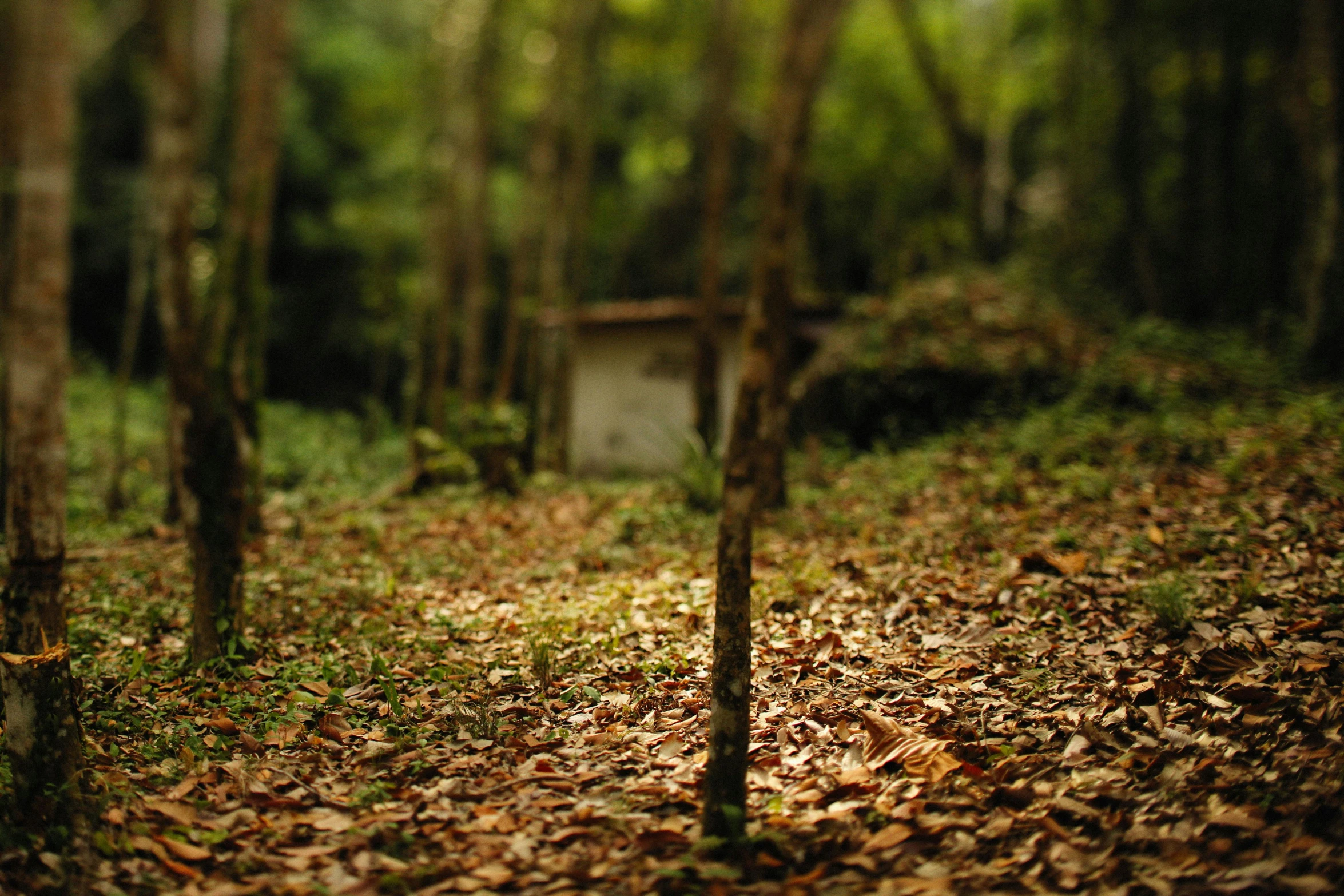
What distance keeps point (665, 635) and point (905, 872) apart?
262 cm

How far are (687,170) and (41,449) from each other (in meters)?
20.7

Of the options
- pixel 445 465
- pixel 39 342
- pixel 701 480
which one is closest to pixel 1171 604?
pixel 701 480

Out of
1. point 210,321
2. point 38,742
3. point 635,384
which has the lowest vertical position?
point 38,742

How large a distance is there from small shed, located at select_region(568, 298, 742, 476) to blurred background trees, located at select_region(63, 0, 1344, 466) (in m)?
1.30

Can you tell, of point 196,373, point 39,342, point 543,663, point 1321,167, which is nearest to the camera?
point 39,342

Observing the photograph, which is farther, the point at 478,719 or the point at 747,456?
the point at 478,719

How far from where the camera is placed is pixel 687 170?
75.7 ft

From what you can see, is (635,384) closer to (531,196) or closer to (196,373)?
(531,196)

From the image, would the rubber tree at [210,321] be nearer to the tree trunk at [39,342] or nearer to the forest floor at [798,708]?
the forest floor at [798,708]

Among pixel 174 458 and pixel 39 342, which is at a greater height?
pixel 39 342

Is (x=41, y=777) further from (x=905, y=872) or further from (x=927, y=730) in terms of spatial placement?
(x=927, y=730)

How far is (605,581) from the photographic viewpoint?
704 cm

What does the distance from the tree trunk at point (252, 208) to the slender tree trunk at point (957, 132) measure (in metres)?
12.5

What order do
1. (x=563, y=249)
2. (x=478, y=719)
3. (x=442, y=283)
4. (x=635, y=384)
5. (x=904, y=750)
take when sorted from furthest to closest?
(x=635, y=384) < (x=563, y=249) < (x=442, y=283) < (x=478, y=719) < (x=904, y=750)
